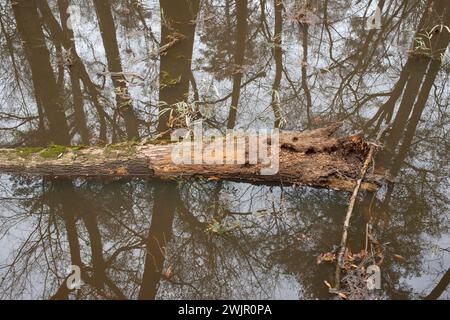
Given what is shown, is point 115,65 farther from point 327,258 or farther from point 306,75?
point 327,258

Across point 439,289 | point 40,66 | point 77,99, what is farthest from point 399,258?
point 40,66

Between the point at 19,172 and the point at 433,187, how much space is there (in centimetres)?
415

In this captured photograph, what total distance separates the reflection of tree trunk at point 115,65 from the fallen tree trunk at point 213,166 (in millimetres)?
832

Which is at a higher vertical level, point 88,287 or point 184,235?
point 184,235

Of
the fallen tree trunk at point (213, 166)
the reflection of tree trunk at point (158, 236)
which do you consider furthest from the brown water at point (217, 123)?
the fallen tree trunk at point (213, 166)

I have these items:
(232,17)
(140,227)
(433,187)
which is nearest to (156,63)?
(232,17)

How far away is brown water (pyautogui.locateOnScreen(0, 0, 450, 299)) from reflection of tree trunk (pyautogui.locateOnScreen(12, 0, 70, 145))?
3 centimetres

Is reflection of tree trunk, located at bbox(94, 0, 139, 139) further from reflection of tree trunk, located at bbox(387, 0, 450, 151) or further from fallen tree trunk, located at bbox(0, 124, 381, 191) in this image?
reflection of tree trunk, located at bbox(387, 0, 450, 151)

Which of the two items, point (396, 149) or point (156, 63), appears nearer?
point (396, 149)

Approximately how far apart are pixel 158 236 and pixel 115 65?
10.6ft

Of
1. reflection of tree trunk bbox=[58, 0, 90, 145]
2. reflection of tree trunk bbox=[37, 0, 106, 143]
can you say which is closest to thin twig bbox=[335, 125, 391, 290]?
reflection of tree trunk bbox=[37, 0, 106, 143]

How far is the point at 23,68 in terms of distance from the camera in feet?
20.1

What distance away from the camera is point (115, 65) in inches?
240

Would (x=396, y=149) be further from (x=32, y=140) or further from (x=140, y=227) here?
(x=32, y=140)
